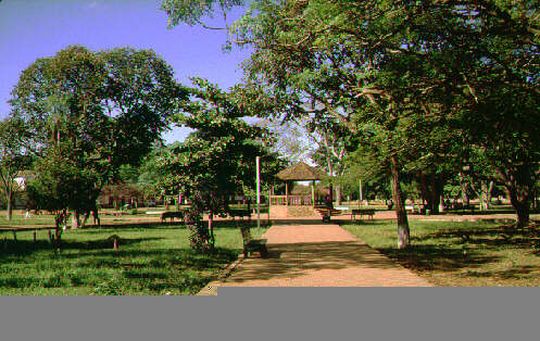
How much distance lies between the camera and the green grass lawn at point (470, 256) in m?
8.18

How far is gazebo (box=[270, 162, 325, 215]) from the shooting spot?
25.8 m

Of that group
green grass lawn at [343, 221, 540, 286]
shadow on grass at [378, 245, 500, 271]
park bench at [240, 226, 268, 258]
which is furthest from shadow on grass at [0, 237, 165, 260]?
green grass lawn at [343, 221, 540, 286]

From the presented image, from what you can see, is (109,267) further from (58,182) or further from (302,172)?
(302,172)

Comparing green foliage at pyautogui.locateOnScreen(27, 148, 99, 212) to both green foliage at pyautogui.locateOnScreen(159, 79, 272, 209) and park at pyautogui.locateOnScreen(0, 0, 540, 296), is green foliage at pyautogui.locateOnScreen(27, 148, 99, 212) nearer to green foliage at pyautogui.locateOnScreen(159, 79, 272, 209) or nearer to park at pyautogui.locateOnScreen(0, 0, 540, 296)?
park at pyautogui.locateOnScreen(0, 0, 540, 296)

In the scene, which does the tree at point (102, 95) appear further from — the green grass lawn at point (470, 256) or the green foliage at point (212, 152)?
the green grass lawn at point (470, 256)

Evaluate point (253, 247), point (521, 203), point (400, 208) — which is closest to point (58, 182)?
point (253, 247)

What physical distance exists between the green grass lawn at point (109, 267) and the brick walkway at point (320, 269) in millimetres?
713

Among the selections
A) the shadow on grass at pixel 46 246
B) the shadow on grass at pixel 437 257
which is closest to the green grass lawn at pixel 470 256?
the shadow on grass at pixel 437 257

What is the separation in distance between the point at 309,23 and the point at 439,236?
33.5ft

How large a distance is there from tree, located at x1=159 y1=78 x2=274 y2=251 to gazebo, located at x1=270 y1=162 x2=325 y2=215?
42.2 ft

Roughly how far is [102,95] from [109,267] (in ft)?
12.9

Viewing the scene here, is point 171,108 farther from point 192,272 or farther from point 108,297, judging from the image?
point 108,297

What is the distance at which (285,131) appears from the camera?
41.1ft

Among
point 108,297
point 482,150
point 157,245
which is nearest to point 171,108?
point 157,245
